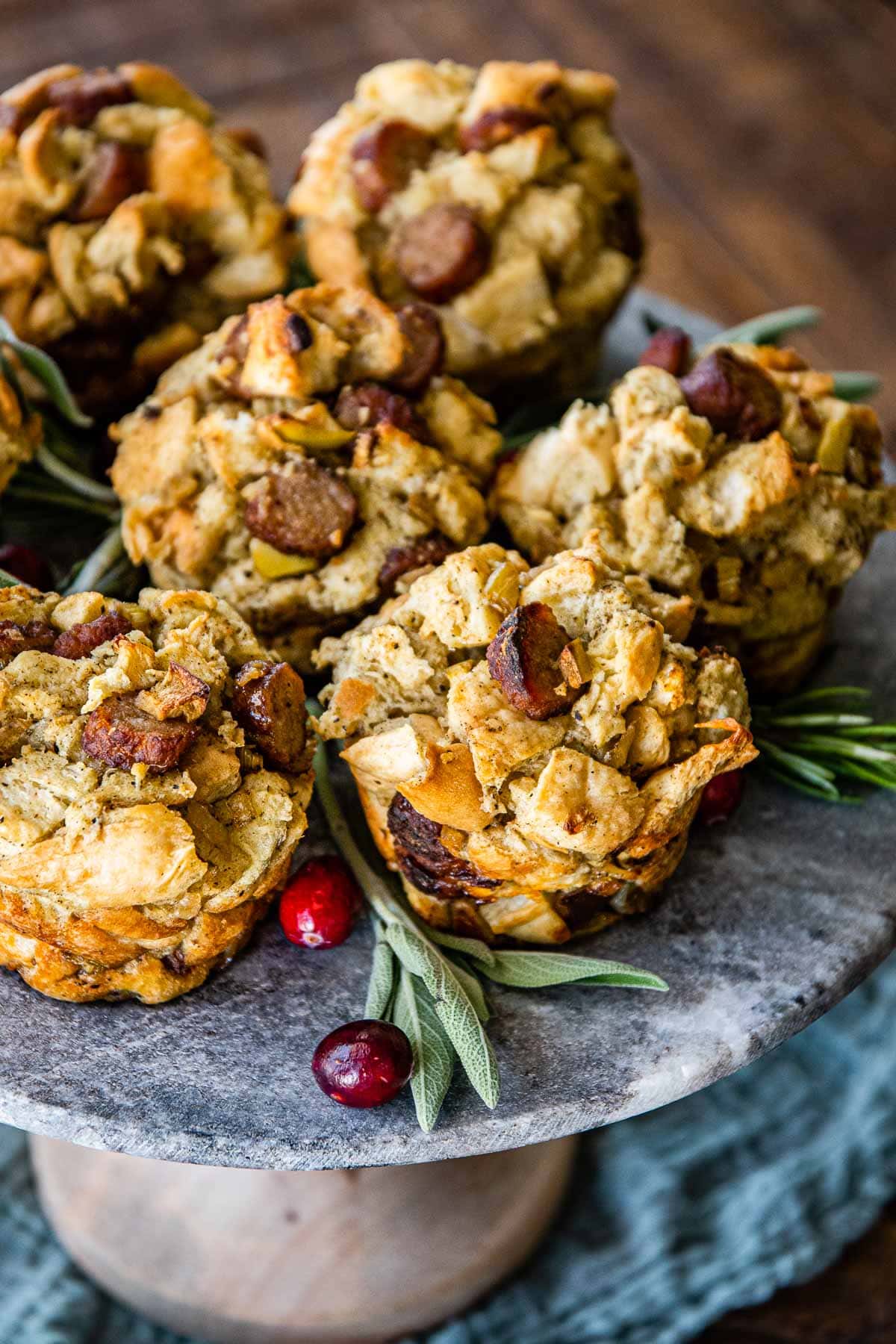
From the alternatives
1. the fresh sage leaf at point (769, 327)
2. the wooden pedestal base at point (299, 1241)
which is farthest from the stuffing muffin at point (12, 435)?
the wooden pedestal base at point (299, 1241)

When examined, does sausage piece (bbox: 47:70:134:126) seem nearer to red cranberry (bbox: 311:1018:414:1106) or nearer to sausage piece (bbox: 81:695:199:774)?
sausage piece (bbox: 81:695:199:774)

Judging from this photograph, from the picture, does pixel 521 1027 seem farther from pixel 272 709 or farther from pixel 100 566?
pixel 100 566

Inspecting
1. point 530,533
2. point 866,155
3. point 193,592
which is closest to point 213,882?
point 193,592

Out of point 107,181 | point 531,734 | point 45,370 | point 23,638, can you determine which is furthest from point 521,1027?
point 107,181

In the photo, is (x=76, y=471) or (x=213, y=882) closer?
(x=213, y=882)

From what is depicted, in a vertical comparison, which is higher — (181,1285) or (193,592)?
(193,592)

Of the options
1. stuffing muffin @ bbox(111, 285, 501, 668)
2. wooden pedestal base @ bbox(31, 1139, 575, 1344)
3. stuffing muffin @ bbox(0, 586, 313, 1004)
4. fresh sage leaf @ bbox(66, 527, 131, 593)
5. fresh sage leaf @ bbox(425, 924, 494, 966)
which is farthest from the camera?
wooden pedestal base @ bbox(31, 1139, 575, 1344)

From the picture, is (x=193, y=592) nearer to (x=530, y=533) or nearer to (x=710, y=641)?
(x=530, y=533)

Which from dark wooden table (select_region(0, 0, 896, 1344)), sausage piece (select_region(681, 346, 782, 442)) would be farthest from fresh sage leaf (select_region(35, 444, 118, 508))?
dark wooden table (select_region(0, 0, 896, 1344))
